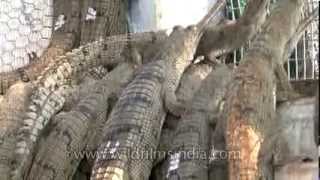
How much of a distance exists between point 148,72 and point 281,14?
935mm

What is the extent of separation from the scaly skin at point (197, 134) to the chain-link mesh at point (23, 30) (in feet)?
6.62

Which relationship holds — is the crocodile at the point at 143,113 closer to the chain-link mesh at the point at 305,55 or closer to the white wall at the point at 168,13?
the chain-link mesh at the point at 305,55

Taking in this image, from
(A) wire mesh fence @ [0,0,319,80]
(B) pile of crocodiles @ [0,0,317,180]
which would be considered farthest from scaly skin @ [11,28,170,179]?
(A) wire mesh fence @ [0,0,319,80]

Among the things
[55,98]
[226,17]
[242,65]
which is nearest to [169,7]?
[226,17]

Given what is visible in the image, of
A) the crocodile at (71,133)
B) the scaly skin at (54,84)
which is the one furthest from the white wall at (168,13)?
the crocodile at (71,133)

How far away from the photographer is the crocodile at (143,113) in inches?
197

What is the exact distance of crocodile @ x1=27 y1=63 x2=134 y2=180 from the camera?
5297 millimetres

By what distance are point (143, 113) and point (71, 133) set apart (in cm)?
48

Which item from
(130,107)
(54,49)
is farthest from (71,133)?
(54,49)

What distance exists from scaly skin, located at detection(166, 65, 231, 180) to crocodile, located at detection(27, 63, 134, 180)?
591 millimetres

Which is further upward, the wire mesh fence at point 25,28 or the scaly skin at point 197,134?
the wire mesh fence at point 25,28

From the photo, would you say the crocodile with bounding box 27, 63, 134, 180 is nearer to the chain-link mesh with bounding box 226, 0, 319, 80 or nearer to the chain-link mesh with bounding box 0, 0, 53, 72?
the chain-link mesh with bounding box 226, 0, 319, 80

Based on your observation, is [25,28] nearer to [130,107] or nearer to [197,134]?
[130,107]

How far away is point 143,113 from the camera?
5.35 m
